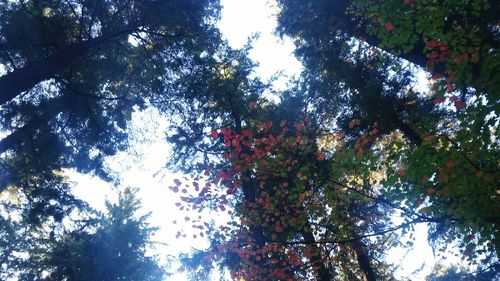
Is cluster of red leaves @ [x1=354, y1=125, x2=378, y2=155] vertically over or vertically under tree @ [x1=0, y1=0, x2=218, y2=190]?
under

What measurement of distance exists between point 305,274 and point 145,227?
26.8ft

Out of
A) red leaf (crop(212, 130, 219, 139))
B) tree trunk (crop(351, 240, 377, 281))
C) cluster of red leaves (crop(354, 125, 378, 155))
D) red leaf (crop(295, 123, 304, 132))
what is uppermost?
red leaf (crop(212, 130, 219, 139))

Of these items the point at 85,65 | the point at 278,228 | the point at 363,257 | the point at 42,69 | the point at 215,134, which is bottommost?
the point at 363,257

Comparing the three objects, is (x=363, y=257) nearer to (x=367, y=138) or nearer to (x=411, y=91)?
(x=367, y=138)

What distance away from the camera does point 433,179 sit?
503cm

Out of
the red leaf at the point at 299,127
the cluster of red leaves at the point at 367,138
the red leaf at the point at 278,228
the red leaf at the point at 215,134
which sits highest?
the red leaf at the point at 215,134

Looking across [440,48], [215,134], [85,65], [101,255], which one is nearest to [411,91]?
[440,48]

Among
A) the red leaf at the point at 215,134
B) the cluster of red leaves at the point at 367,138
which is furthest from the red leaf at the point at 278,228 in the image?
the red leaf at the point at 215,134

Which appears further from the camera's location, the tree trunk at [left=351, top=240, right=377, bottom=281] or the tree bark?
the tree trunk at [left=351, top=240, right=377, bottom=281]

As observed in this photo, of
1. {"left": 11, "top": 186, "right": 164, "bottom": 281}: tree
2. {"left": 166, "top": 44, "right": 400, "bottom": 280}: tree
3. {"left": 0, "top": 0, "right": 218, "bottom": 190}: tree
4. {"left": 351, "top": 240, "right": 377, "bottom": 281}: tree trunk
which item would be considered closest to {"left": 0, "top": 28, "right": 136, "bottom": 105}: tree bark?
{"left": 0, "top": 0, "right": 218, "bottom": 190}: tree

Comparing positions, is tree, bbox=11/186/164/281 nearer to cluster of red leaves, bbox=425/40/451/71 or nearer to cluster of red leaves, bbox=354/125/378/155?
cluster of red leaves, bbox=354/125/378/155

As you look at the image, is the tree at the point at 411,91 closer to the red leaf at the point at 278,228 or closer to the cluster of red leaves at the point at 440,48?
the cluster of red leaves at the point at 440,48

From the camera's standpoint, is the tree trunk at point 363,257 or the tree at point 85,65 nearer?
the tree at point 85,65

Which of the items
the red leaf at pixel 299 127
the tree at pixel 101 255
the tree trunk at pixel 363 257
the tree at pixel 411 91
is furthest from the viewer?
the tree at pixel 101 255
